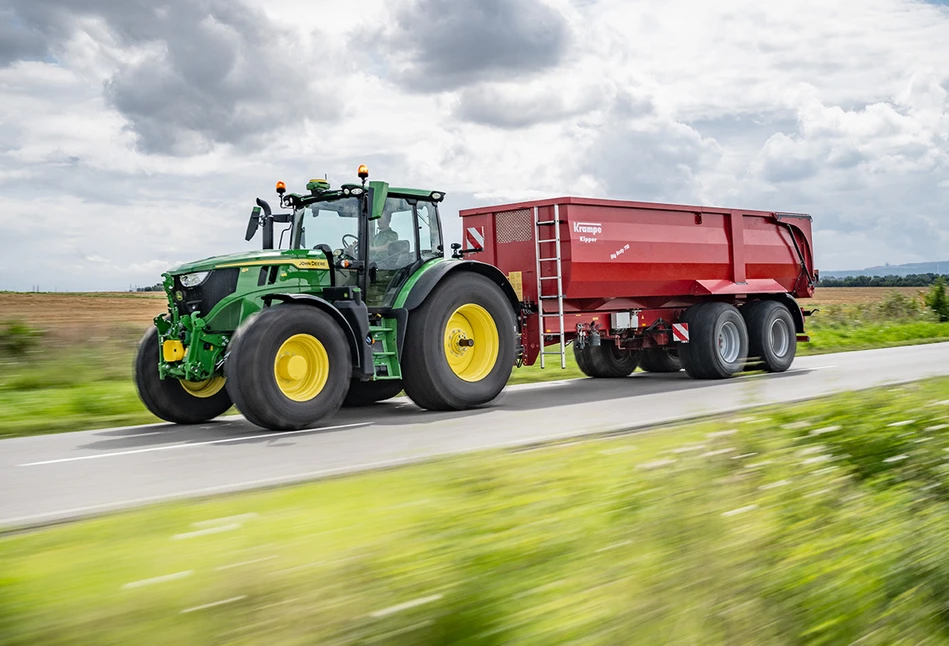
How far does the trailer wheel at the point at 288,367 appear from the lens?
8.85 m

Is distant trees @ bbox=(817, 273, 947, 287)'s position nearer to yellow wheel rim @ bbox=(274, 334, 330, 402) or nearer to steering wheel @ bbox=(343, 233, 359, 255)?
steering wheel @ bbox=(343, 233, 359, 255)

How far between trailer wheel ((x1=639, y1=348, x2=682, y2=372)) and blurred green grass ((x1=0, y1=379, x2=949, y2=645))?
12.3 meters

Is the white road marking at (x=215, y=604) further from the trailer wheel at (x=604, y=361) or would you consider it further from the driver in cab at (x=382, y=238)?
the trailer wheel at (x=604, y=361)

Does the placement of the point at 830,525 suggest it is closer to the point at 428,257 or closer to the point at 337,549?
the point at 337,549

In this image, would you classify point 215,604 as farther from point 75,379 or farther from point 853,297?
point 853,297

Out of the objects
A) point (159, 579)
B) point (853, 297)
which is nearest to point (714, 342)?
point (159, 579)

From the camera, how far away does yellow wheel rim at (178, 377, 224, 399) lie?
1030 centimetres

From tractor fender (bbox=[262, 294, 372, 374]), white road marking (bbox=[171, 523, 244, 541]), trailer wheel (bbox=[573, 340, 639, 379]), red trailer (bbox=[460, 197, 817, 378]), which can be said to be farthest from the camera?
trailer wheel (bbox=[573, 340, 639, 379])

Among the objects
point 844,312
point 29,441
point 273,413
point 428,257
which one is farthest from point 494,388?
point 844,312

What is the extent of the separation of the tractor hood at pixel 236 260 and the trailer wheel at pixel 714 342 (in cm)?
685

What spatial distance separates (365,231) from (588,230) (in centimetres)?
363

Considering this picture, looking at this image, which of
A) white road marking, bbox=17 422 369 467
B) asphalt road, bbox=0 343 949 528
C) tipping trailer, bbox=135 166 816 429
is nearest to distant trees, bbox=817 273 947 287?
tipping trailer, bbox=135 166 816 429

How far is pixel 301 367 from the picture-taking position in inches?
371

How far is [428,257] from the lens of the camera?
1149 cm
